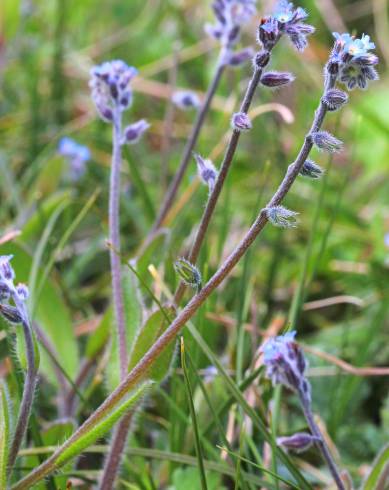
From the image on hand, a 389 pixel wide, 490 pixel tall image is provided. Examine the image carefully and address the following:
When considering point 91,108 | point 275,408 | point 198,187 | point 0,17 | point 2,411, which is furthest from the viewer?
point 91,108

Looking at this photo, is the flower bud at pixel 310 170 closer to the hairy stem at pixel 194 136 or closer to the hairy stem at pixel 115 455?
the hairy stem at pixel 115 455

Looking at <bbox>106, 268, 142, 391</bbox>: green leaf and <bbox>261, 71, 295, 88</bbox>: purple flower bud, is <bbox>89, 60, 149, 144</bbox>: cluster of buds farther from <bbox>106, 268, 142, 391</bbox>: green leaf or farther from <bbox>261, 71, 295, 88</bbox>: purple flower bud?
<bbox>261, 71, 295, 88</bbox>: purple flower bud

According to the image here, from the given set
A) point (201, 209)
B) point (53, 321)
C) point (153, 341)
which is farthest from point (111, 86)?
point (201, 209)

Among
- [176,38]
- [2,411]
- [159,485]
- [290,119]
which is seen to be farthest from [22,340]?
[176,38]

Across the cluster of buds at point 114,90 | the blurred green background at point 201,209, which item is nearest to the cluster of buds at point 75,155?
the blurred green background at point 201,209

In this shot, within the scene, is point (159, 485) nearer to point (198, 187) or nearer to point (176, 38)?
point (198, 187)

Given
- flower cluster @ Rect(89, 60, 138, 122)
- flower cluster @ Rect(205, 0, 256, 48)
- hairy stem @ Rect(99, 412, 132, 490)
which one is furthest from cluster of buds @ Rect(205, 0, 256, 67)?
hairy stem @ Rect(99, 412, 132, 490)
